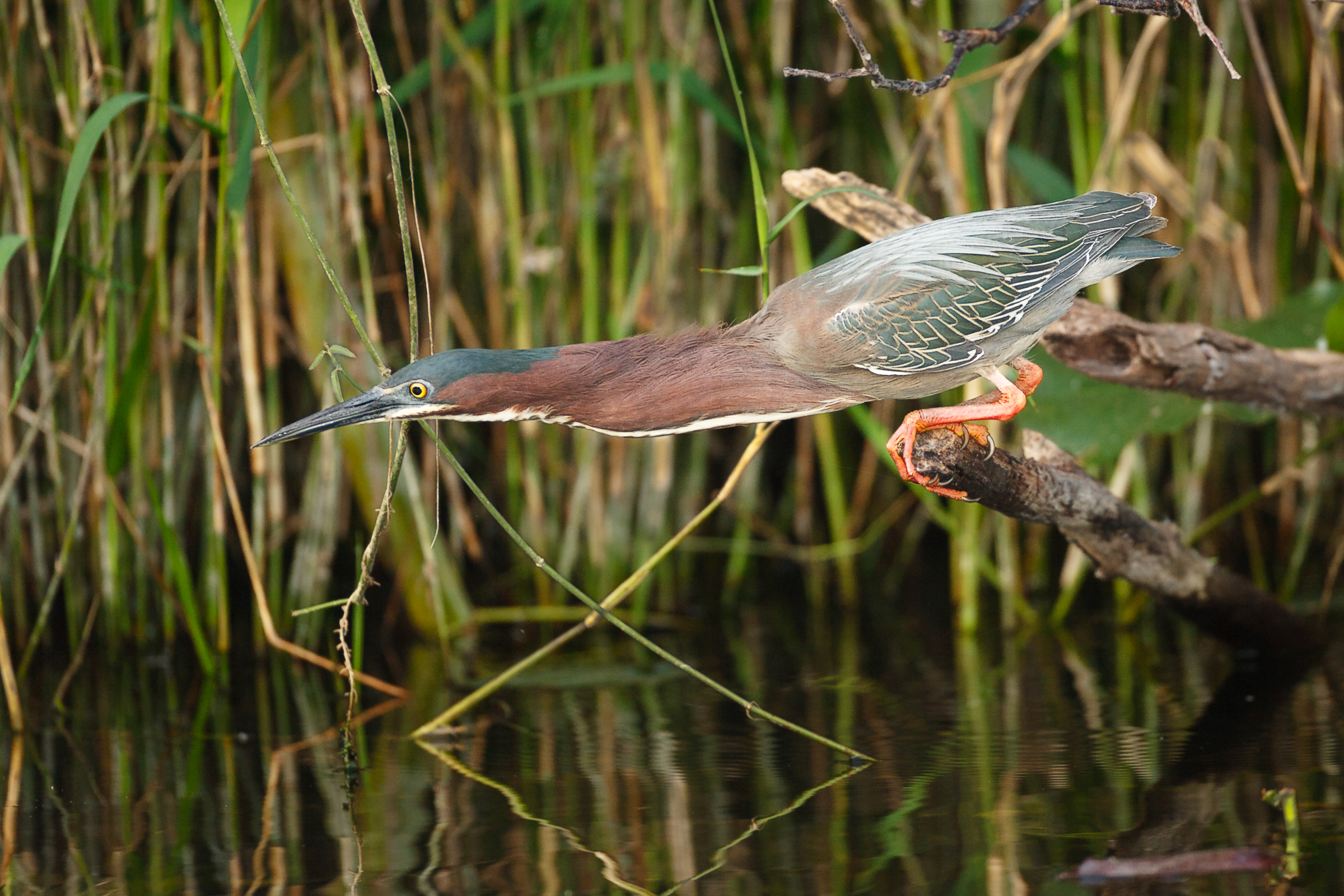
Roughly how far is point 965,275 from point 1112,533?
0.81 m

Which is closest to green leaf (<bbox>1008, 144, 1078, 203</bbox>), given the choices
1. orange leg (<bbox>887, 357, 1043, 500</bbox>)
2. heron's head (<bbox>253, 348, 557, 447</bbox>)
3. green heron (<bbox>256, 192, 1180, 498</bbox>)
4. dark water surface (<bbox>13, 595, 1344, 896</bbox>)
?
dark water surface (<bbox>13, 595, 1344, 896</bbox>)

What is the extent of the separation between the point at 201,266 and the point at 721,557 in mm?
2161

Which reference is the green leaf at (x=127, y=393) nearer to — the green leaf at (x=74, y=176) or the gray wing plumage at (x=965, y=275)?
the green leaf at (x=74, y=176)

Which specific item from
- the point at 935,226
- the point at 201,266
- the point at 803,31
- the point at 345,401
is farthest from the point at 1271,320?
the point at 201,266

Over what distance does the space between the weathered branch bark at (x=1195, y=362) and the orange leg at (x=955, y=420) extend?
14.5 inches

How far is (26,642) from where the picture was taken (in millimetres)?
3465

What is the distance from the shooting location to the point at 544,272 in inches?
153

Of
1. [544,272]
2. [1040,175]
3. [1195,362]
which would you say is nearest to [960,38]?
[1195,362]

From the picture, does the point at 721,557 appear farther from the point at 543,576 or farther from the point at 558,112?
the point at 558,112

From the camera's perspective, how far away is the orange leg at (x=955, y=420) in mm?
1857

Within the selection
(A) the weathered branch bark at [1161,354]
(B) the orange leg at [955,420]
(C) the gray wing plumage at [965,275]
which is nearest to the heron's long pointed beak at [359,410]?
(C) the gray wing plumage at [965,275]

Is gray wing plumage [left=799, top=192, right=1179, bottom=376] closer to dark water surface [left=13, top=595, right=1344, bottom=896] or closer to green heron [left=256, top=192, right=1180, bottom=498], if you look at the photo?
green heron [left=256, top=192, right=1180, bottom=498]

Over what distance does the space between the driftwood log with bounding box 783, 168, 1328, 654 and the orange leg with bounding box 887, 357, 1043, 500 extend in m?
0.10

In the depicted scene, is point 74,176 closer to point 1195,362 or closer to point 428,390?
point 428,390
